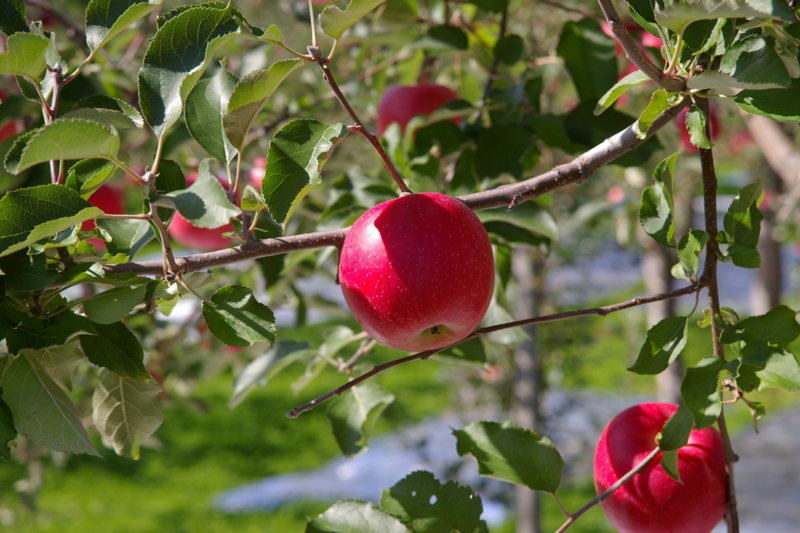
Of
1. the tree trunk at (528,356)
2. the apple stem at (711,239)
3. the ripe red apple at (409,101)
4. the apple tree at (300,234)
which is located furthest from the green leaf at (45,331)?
the tree trunk at (528,356)

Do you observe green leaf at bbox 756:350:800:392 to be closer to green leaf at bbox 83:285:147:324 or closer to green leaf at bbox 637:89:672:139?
green leaf at bbox 637:89:672:139

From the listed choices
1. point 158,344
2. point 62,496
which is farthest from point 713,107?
point 62,496

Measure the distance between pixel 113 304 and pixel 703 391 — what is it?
1.59ft

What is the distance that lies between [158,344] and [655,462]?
1.29m

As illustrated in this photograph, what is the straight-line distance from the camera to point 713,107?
5.29 feet

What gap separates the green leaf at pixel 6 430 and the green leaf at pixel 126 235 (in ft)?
0.56

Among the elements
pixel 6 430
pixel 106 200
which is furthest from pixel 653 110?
pixel 106 200

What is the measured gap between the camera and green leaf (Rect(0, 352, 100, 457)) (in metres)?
0.54

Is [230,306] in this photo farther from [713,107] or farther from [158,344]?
[713,107]

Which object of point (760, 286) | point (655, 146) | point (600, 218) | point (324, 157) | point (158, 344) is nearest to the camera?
point (324, 157)

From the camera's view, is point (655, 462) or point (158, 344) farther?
point (158, 344)

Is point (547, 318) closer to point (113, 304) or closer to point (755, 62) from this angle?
point (755, 62)

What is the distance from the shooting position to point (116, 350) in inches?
22.1

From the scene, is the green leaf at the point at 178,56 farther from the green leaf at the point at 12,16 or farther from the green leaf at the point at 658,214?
the green leaf at the point at 658,214
